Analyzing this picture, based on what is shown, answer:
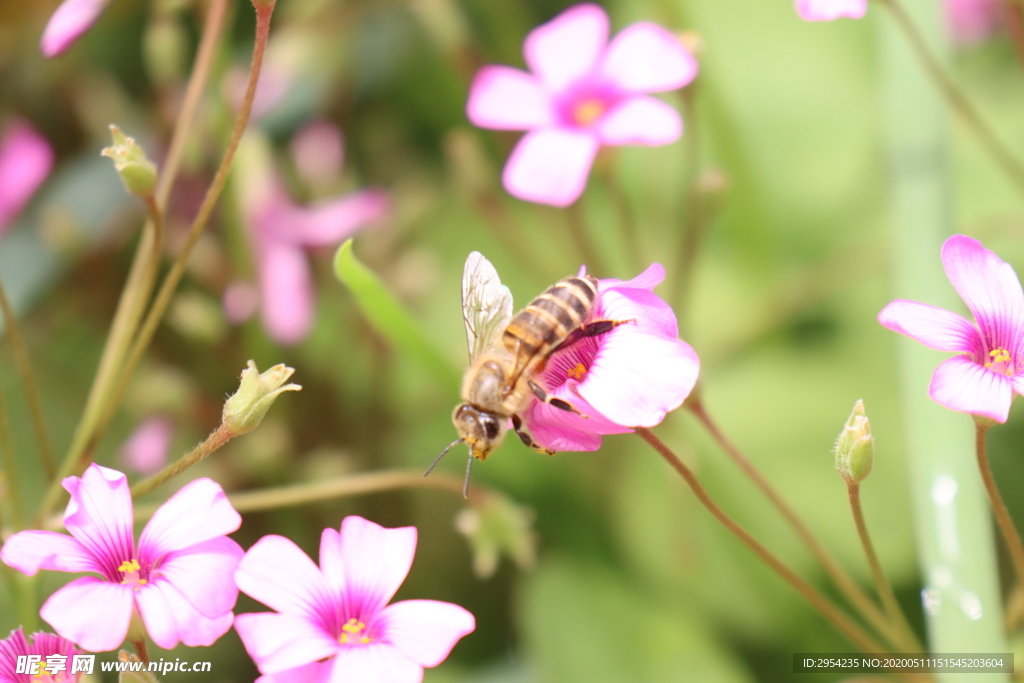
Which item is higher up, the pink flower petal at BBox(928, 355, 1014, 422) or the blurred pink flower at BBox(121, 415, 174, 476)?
the blurred pink flower at BBox(121, 415, 174, 476)

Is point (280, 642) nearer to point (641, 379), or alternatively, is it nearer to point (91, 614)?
point (91, 614)

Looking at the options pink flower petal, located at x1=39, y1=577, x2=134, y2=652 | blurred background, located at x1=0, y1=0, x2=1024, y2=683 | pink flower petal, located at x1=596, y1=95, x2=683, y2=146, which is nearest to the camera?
pink flower petal, located at x1=39, y1=577, x2=134, y2=652

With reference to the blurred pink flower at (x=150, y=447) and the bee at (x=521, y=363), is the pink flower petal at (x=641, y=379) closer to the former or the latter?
the bee at (x=521, y=363)

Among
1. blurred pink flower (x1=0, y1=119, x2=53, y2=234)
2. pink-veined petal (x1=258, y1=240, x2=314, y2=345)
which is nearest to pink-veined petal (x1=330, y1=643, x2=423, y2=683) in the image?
pink-veined petal (x1=258, y1=240, x2=314, y2=345)

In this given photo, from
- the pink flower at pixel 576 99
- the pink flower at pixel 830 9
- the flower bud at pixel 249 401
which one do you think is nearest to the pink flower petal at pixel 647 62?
the pink flower at pixel 576 99

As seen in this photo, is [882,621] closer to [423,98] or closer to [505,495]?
[505,495]

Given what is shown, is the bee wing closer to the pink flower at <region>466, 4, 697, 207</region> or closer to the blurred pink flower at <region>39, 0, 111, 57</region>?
the pink flower at <region>466, 4, 697, 207</region>

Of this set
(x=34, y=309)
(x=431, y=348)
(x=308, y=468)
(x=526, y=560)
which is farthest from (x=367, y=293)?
(x=34, y=309)
